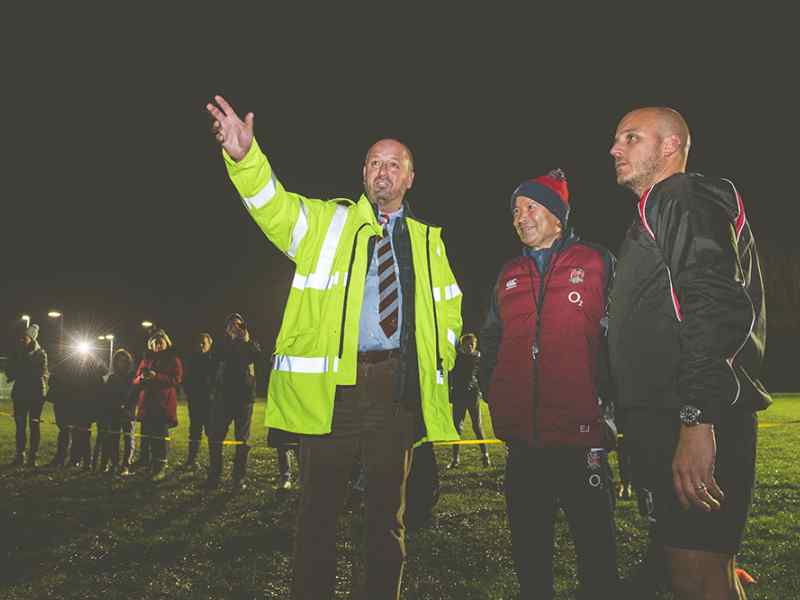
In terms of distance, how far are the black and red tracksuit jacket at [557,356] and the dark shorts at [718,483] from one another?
88cm

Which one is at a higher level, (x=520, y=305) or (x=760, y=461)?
(x=520, y=305)

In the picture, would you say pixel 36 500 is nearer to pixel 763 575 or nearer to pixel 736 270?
pixel 763 575

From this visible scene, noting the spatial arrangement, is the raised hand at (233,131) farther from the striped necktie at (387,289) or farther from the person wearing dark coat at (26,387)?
the person wearing dark coat at (26,387)

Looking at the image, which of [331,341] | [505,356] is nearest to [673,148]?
[505,356]

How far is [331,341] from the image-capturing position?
3.18 meters

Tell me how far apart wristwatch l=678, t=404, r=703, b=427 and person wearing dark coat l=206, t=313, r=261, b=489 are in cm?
739

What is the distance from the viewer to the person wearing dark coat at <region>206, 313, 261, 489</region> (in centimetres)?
882

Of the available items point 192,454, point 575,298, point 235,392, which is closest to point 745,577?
point 575,298

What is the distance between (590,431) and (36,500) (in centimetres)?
689

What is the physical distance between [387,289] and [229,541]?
11.5 feet

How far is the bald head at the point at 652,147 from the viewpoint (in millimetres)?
2793

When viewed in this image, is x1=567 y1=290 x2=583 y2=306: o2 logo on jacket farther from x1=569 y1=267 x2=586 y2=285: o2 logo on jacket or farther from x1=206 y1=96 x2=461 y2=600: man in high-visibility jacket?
x1=206 y1=96 x2=461 y2=600: man in high-visibility jacket

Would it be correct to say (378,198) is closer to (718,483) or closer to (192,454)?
(718,483)

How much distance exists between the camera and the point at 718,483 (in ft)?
7.43
